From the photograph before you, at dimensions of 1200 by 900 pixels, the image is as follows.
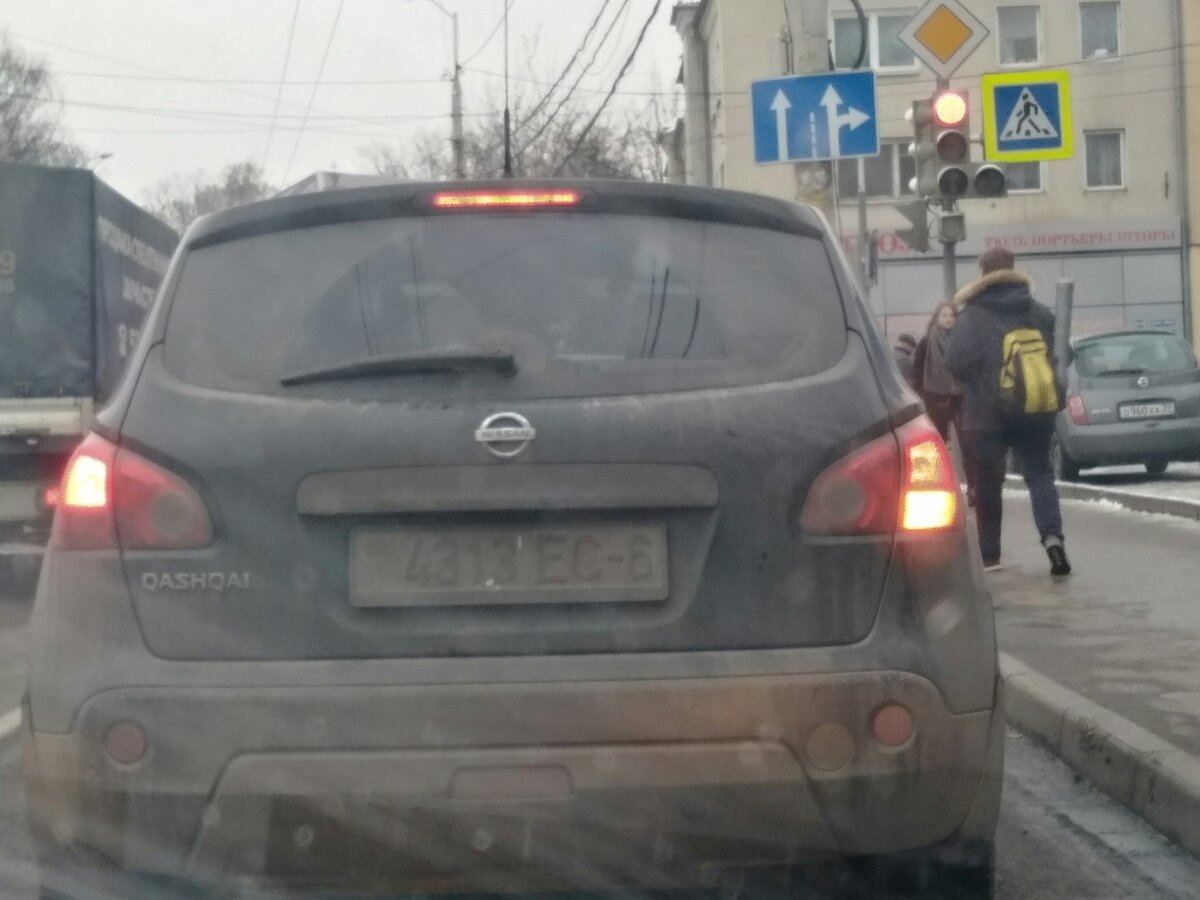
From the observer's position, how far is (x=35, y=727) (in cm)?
341

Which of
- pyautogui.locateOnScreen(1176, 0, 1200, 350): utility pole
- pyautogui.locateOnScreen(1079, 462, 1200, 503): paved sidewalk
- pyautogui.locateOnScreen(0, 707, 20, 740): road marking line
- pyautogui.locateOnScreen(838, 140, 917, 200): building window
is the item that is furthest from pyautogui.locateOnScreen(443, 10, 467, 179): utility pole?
pyautogui.locateOnScreen(0, 707, 20, 740): road marking line

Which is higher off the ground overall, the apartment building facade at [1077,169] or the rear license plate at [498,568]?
the apartment building facade at [1077,169]

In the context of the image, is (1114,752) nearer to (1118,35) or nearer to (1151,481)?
(1151,481)

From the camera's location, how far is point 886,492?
3.42 m

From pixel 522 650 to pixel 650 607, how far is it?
24cm

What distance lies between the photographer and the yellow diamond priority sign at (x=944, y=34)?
1328cm

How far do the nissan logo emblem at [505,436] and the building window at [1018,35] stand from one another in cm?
3925

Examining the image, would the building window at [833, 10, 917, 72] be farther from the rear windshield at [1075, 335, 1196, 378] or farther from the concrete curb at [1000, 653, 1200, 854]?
the concrete curb at [1000, 653, 1200, 854]

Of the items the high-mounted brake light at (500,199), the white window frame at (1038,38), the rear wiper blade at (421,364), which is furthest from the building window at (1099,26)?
the rear wiper blade at (421,364)

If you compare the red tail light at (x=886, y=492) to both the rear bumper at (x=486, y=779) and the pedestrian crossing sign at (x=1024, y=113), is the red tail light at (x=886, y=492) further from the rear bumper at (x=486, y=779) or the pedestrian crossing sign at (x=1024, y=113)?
the pedestrian crossing sign at (x=1024, y=113)

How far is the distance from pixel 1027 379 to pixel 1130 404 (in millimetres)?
8366

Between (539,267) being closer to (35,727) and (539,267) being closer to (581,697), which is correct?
(581,697)

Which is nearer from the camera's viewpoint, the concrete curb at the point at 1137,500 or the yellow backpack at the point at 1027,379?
the yellow backpack at the point at 1027,379

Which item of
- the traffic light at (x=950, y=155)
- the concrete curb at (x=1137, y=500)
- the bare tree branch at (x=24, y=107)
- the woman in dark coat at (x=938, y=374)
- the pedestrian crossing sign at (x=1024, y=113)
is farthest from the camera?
the bare tree branch at (x=24, y=107)
